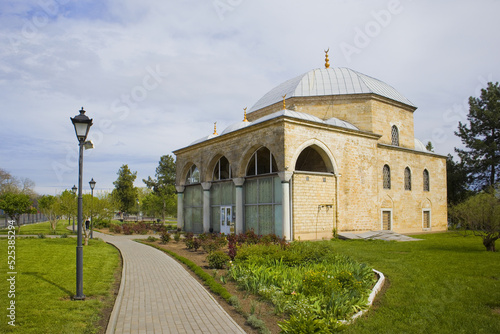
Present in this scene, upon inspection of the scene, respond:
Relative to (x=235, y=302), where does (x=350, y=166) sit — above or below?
above

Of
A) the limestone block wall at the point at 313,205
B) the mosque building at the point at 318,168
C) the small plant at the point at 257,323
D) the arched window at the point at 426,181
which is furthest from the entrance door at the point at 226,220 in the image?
the small plant at the point at 257,323

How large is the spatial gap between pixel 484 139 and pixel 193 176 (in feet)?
95.5

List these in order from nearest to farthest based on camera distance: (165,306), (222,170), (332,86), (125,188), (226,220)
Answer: (165,306)
(226,220)
(332,86)
(222,170)
(125,188)

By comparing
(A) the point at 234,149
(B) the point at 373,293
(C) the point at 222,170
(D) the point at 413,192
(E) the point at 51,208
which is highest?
(A) the point at 234,149

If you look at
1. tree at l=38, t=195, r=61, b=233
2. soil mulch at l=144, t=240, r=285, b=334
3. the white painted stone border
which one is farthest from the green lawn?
tree at l=38, t=195, r=61, b=233

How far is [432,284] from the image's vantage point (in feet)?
26.6

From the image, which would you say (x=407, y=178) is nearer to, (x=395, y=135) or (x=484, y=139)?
(x=395, y=135)

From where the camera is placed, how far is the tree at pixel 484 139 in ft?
109

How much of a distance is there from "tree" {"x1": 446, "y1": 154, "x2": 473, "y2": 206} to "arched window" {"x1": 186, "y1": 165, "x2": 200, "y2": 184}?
25719mm

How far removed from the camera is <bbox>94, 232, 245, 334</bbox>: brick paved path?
560 centimetres

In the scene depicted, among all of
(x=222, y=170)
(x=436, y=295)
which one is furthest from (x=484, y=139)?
(x=436, y=295)

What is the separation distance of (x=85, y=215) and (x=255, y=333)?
54.8ft

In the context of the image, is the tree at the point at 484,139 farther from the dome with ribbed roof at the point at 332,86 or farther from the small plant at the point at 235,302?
the small plant at the point at 235,302

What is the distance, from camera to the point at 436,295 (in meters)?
7.26
